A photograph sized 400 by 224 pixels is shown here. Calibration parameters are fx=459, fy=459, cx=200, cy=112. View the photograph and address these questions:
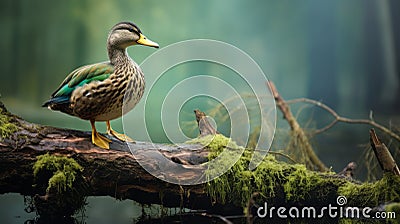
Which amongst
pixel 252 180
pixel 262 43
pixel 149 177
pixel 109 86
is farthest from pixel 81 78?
pixel 262 43

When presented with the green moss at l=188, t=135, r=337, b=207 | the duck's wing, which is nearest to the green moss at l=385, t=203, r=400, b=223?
the green moss at l=188, t=135, r=337, b=207

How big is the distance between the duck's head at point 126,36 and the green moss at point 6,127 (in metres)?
0.39

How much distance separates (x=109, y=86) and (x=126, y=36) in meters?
0.16

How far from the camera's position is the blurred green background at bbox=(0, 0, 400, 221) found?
2.97 meters

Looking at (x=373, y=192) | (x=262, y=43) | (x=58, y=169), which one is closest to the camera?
(x=58, y=169)

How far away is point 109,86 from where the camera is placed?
1370mm

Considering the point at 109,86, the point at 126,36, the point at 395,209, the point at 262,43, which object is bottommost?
the point at 395,209

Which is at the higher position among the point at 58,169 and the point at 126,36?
the point at 126,36

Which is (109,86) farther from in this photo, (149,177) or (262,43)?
(262,43)

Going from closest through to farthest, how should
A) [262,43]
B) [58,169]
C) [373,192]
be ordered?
1. [58,169]
2. [373,192]
3. [262,43]

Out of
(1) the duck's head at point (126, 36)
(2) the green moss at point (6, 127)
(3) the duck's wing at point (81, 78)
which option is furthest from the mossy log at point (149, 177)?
(1) the duck's head at point (126, 36)

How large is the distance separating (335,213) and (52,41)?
2222 millimetres

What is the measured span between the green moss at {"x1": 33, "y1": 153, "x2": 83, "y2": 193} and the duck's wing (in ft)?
0.60

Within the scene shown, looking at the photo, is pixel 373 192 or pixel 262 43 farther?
pixel 262 43
